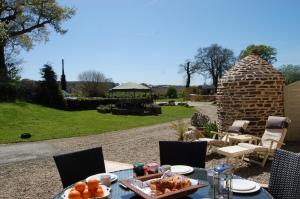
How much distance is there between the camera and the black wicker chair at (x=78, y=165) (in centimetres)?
373

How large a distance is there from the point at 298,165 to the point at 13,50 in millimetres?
25992

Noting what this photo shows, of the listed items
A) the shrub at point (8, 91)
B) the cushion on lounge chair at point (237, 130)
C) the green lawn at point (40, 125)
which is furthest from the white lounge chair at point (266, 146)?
the shrub at point (8, 91)

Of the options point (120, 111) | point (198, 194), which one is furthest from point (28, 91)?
point (198, 194)

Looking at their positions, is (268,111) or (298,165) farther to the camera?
(268,111)

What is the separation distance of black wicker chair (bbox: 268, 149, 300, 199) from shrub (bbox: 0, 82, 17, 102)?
21.1m

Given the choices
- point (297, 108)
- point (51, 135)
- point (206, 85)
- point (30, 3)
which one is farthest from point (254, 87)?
point (206, 85)

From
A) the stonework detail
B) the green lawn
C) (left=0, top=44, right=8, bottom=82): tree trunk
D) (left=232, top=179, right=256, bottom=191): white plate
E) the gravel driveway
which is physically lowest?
the gravel driveway

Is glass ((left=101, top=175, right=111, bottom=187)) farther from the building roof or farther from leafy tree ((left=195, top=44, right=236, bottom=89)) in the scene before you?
leafy tree ((left=195, top=44, right=236, bottom=89))

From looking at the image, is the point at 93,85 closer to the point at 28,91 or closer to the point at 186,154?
the point at 28,91

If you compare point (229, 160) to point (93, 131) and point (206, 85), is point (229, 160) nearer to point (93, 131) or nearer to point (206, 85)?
point (93, 131)

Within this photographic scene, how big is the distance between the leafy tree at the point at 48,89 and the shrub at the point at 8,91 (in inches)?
85.4

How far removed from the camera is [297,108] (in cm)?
1063

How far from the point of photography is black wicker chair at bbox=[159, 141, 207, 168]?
4.26 m

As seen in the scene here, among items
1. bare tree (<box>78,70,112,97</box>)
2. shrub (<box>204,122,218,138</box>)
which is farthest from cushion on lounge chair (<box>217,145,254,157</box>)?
bare tree (<box>78,70,112,97</box>)
